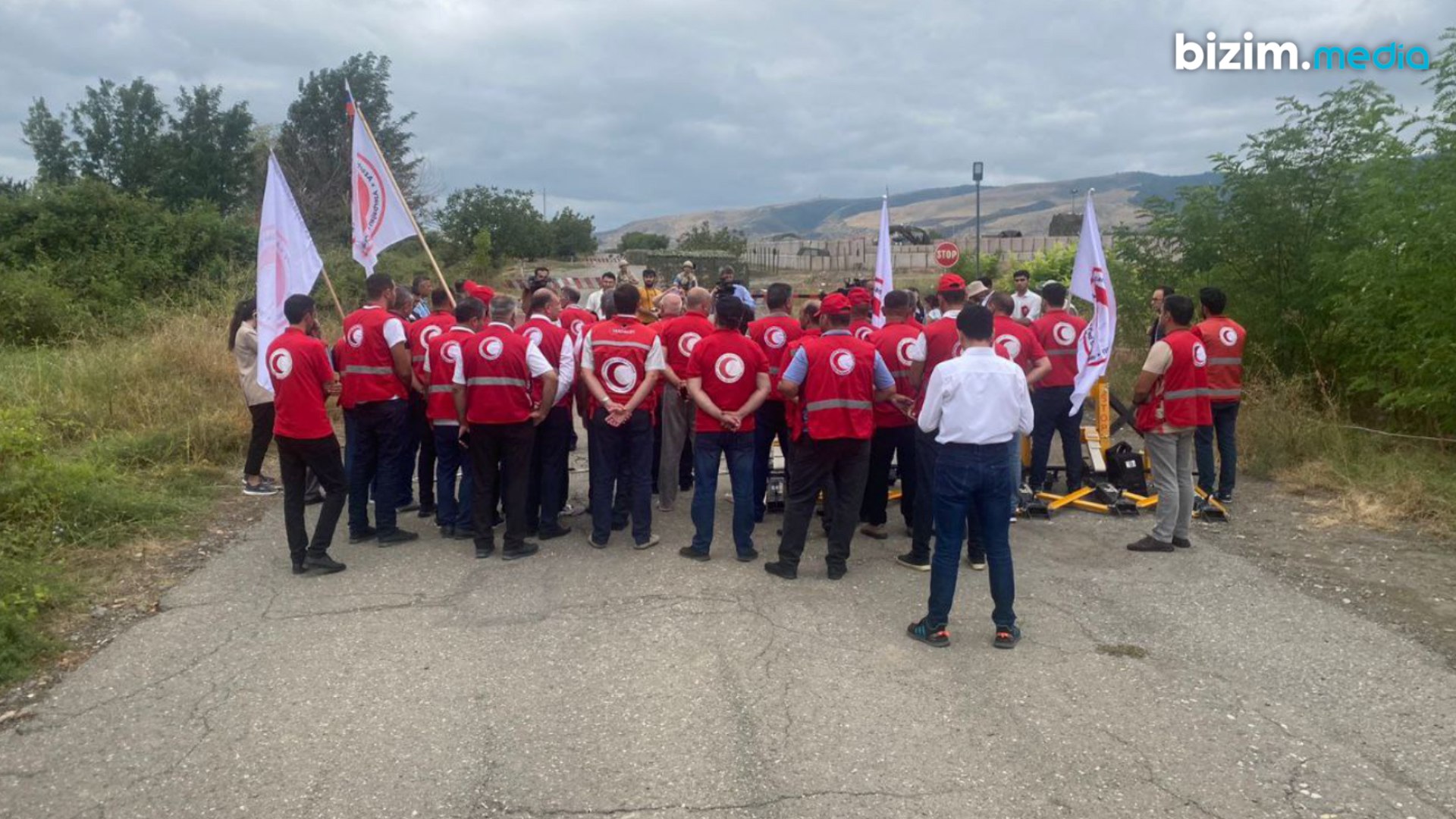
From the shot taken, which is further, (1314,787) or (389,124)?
(389,124)

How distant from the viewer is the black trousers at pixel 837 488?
6840mm

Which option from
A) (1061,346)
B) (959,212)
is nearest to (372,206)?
(1061,346)

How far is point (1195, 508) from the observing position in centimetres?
864

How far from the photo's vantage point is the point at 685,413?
898 centimetres

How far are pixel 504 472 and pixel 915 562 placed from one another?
122 inches

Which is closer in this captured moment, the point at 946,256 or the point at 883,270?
the point at 883,270

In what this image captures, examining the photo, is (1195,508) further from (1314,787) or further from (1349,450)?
(1314,787)

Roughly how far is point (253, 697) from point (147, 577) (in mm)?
2571

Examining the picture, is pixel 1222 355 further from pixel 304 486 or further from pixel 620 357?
pixel 304 486

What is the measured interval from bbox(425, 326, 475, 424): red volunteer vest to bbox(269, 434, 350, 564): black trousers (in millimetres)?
972

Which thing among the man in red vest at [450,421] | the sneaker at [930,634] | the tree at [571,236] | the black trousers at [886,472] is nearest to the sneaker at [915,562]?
the black trousers at [886,472]

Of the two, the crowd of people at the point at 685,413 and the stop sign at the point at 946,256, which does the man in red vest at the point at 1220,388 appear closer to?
the crowd of people at the point at 685,413

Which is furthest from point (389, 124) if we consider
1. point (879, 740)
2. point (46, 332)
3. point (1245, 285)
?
point (879, 740)

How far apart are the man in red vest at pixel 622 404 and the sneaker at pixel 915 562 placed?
192cm
